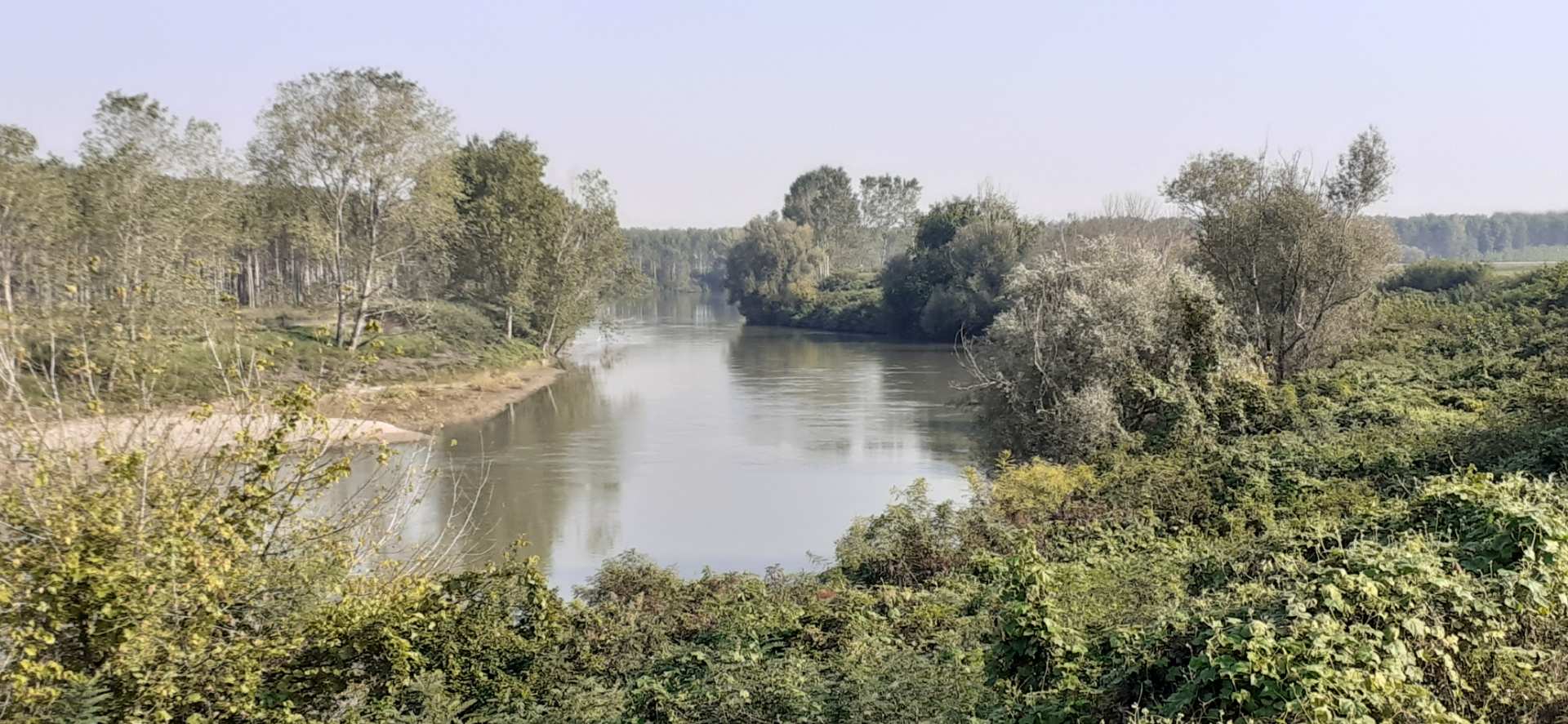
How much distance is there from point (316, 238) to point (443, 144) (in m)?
6.49

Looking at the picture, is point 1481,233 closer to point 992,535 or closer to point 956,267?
point 956,267

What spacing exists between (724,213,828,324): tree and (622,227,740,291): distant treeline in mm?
48800

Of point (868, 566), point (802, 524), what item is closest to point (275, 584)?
point (868, 566)

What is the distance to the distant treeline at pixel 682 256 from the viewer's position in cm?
16512

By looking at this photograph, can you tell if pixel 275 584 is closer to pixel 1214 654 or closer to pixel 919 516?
pixel 1214 654

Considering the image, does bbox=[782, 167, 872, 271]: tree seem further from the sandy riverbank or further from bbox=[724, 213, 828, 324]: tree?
the sandy riverbank

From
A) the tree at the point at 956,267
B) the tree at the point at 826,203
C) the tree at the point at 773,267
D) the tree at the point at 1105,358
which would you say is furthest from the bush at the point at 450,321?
the tree at the point at 826,203

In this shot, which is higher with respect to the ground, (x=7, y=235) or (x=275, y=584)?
(x=7, y=235)

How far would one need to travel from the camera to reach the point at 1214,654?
618cm

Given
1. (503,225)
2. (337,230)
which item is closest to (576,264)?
(503,225)

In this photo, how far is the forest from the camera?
664cm

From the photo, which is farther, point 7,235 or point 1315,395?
point 7,235

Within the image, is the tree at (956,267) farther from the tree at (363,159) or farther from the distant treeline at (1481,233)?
the distant treeline at (1481,233)

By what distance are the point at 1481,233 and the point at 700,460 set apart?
420 ft
